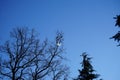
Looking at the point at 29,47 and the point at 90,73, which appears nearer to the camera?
the point at 90,73

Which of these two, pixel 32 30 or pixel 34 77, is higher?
pixel 32 30

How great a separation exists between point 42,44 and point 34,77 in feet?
18.8

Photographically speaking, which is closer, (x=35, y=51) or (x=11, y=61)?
(x=11, y=61)

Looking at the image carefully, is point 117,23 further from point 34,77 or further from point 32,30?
point 32,30

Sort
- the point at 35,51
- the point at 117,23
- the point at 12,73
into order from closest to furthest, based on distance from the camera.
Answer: the point at 117,23 < the point at 12,73 < the point at 35,51

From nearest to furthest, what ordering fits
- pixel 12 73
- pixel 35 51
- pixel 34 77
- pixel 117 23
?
1. pixel 117 23
2. pixel 12 73
3. pixel 34 77
4. pixel 35 51

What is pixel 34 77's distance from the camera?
23.6 m

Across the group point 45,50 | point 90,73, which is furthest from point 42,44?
point 90,73

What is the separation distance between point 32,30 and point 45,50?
3.96 metres

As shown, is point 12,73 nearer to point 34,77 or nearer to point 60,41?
point 34,77

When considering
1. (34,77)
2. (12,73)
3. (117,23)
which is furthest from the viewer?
(34,77)

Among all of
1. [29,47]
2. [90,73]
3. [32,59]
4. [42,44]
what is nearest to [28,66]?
[32,59]

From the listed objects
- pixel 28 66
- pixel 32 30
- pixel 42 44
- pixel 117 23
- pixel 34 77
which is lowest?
pixel 34 77

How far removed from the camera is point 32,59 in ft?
80.5
